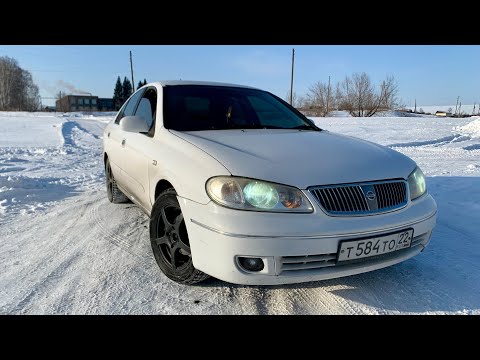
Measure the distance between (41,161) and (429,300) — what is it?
757 cm

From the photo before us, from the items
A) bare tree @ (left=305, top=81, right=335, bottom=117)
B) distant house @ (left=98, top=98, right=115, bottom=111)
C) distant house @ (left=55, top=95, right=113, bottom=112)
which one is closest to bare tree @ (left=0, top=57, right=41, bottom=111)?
distant house @ (left=55, top=95, right=113, bottom=112)

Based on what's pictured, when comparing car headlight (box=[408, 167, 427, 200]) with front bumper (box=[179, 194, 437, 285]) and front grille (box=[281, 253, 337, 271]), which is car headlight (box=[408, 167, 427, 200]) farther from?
front grille (box=[281, 253, 337, 271])

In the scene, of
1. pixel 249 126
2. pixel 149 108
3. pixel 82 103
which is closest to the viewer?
pixel 249 126

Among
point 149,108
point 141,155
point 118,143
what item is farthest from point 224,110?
point 118,143

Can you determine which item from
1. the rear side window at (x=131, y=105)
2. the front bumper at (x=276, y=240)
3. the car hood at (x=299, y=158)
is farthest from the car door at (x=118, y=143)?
the front bumper at (x=276, y=240)

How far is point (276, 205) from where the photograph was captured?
1.87 m

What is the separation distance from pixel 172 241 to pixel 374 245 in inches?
52.9

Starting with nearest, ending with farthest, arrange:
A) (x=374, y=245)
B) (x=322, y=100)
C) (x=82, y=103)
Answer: (x=374, y=245) < (x=322, y=100) < (x=82, y=103)

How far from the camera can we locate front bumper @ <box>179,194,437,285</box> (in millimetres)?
1818

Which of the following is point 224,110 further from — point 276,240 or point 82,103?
point 82,103
